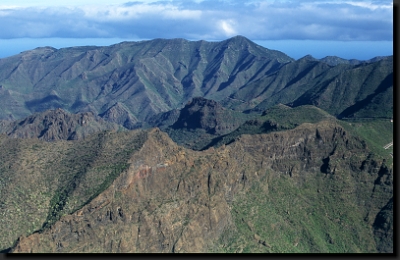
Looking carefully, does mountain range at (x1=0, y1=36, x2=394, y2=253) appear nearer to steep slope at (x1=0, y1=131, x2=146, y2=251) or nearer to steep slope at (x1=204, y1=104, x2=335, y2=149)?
steep slope at (x1=0, y1=131, x2=146, y2=251)

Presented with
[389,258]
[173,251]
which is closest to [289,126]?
[173,251]

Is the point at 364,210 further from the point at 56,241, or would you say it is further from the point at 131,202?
the point at 56,241

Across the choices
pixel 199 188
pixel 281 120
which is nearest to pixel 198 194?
pixel 199 188

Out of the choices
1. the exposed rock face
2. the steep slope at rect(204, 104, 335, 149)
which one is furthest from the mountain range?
the steep slope at rect(204, 104, 335, 149)

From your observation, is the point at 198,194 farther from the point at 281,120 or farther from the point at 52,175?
the point at 281,120

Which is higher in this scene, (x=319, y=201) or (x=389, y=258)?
(x=389, y=258)

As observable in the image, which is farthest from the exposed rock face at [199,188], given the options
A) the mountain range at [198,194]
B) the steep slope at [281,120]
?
the steep slope at [281,120]

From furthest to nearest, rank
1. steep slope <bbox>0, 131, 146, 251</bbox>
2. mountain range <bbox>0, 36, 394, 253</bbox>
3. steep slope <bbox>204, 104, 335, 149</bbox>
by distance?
steep slope <bbox>204, 104, 335, 149</bbox>
steep slope <bbox>0, 131, 146, 251</bbox>
mountain range <bbox>0, 36, 394, 253</bbox>

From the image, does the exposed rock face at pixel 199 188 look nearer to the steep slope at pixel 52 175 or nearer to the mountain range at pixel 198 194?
the mountain range at pixel 198 194
